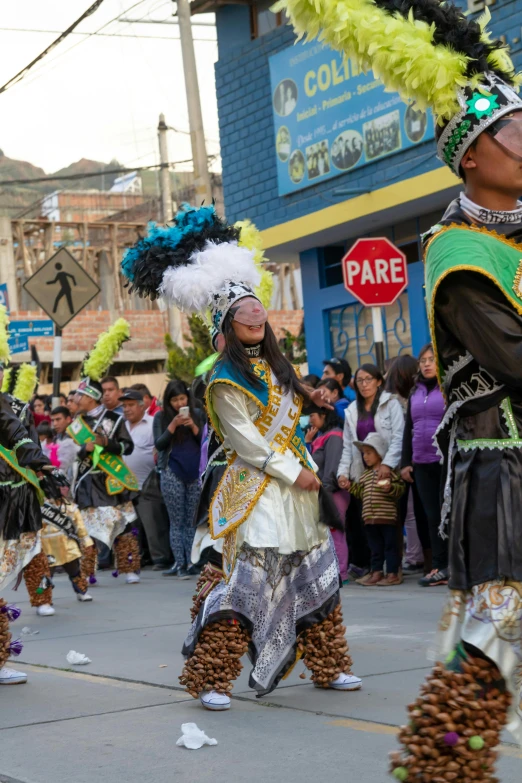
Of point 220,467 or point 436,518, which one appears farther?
point 436,518

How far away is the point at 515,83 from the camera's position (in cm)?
340

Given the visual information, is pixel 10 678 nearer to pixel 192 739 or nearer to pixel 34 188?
pixel 192 739

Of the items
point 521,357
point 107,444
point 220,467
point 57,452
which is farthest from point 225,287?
point 57,452

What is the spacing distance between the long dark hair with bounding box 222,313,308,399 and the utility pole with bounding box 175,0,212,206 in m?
9.64

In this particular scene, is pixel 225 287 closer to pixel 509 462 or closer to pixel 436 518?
pixel 509 462

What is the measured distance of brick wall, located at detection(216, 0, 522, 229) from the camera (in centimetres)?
1625

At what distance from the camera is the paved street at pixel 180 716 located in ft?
14.2

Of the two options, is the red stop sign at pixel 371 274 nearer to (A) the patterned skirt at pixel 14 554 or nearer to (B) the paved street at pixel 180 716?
(B) the paved street at pixel 180 716

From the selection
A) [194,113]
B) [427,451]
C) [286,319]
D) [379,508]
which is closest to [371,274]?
[427,451]

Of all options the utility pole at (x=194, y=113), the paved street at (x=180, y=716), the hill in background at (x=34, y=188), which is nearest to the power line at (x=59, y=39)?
the utility pole at (x=194, y=113)

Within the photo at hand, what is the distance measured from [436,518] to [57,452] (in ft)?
21.0

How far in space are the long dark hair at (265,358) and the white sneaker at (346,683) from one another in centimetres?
135

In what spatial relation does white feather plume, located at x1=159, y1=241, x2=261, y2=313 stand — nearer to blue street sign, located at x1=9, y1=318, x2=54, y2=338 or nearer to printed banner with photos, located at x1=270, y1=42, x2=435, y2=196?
printed banner with photos, located at x1=270, y1=42, x2=435, y2=196

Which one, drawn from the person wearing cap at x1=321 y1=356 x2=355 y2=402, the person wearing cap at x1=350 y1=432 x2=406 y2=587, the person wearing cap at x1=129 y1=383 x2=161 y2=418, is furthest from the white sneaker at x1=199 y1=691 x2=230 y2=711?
the person wearing cap at x1=129 y1=383 x2=161 y2=418
